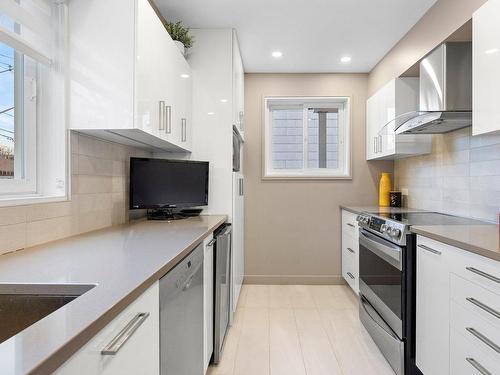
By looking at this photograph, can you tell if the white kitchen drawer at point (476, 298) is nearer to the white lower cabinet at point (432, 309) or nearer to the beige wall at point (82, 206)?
the white lower cabinet at point (432, 309)

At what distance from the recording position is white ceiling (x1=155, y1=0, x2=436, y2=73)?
2371mm

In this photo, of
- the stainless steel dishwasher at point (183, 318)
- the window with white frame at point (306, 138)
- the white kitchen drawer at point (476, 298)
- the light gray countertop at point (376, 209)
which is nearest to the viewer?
the stainless steel dishwasher at point (183, 318)

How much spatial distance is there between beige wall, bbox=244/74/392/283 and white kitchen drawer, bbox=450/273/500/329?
2.27 metres

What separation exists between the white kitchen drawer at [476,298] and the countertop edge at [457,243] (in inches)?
5.9

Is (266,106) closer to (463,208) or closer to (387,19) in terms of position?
(387,19)

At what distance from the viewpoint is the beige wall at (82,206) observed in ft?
4.25

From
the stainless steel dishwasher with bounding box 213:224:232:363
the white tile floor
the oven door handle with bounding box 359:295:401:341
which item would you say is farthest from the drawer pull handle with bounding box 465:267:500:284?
the stainless steel dishwasher with bounding box 213:224:232:363

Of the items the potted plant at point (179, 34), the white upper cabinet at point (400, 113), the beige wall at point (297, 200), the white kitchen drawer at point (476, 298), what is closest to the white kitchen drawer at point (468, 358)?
the white kitchen drawer at point (476, 298)

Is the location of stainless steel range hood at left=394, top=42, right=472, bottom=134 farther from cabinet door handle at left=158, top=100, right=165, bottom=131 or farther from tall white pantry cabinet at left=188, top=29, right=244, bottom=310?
cabinet door handle at left=158, top=100, right=165, bottom=131

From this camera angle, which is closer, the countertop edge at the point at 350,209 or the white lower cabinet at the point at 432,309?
the white lower cabinet at the point at 432,309

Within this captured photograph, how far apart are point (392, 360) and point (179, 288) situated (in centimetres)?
157

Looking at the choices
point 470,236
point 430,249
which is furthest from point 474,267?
point 430,249

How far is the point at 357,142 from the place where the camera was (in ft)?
12.4

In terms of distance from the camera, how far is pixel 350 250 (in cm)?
334
